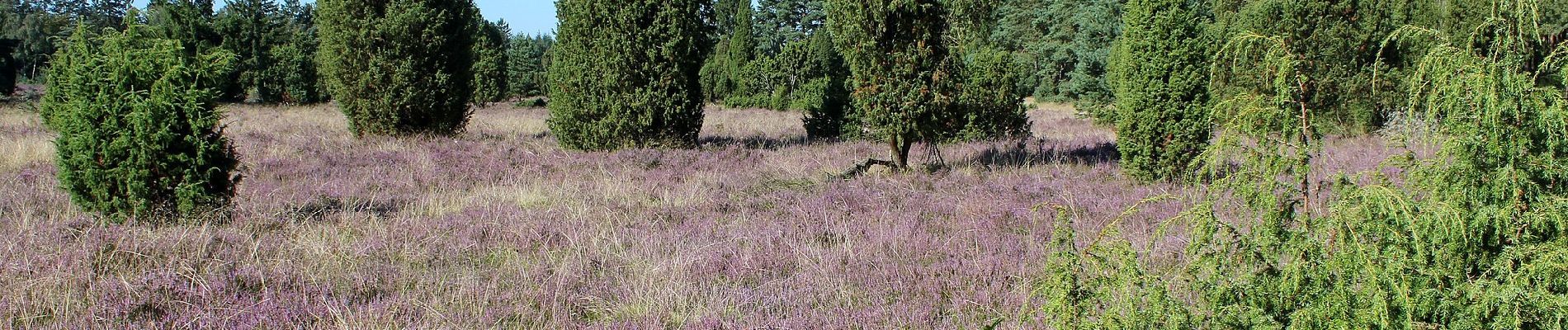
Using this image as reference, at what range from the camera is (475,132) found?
16.1 m

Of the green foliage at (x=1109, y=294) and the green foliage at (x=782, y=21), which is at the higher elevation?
the green foliage at (x=782, y=21)

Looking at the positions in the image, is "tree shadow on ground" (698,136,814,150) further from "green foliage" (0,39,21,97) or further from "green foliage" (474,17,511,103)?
"green foliage" (0,39,21,97)

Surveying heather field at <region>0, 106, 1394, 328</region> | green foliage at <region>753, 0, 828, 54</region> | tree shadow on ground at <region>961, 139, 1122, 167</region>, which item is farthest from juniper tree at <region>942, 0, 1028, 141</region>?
green foliage at <region>753, 0, 828, 54</region>

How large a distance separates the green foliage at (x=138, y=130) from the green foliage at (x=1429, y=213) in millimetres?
6023

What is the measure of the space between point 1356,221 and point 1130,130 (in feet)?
23.9

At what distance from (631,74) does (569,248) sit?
711 centimetres

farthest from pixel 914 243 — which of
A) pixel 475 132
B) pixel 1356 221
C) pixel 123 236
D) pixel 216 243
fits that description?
pixel 475 132

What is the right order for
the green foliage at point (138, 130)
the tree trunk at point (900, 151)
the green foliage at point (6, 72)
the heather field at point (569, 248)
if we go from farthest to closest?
the green foliage at point (6, 72) → the tree trunk at point (900, 151) → the green foliage at point (138, 130) → the heather field at point (569, 248)

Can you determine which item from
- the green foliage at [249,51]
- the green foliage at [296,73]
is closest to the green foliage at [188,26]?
the green foliage at [249,51]

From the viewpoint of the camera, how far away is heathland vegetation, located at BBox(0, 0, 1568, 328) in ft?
6.98

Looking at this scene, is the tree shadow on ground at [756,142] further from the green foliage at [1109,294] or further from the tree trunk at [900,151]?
the green foliage at [1109,294]

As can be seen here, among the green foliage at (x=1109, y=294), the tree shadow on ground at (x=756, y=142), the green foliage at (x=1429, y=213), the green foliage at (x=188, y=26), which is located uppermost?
the green foliage at (x=188, y=26)

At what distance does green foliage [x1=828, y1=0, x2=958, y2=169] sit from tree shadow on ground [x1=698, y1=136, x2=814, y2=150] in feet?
10.8

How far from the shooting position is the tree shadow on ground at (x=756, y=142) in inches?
533
